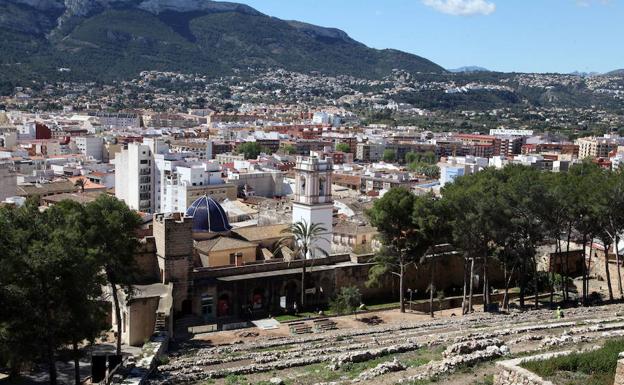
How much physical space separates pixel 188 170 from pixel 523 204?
46031mm

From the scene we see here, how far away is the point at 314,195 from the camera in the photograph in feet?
139

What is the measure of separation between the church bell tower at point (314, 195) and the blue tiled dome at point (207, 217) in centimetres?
461

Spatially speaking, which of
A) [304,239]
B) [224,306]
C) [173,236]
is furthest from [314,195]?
[173,236]

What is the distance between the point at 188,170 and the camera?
Answer: 7162cm

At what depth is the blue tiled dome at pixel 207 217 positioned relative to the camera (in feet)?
135

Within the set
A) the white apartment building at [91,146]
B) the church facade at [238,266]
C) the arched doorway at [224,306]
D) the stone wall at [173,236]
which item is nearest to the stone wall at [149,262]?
the church facade at [238,266]

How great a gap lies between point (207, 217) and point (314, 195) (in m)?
6.34

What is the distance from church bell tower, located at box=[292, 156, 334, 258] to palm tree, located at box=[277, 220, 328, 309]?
0.46 metres

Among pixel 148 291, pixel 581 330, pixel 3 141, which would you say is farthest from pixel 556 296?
pixel 3 141

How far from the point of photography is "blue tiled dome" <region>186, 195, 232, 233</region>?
41000mm

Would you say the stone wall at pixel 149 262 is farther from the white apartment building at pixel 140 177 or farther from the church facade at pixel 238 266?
the white apartment building at pixel 140 177

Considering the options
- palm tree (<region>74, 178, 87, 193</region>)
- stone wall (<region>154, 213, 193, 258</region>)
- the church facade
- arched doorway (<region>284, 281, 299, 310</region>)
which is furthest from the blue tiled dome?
palm tree (<region>74, 178, 87, 193</region>)

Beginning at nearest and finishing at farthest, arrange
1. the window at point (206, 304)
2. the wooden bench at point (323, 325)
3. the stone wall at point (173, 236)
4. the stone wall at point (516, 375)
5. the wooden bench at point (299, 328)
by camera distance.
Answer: the stone wall at point (516, 375) → the wooden bench at point (299, 328) → the wooden bench at point (323, 325) → the stone wall at point (173, 236) → the window at point (206, 304)

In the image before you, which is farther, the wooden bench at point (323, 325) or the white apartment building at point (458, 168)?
the white apartment building at point (458, 168)
